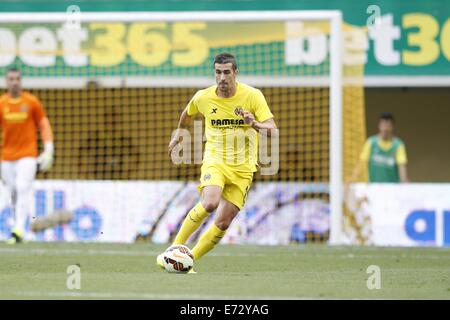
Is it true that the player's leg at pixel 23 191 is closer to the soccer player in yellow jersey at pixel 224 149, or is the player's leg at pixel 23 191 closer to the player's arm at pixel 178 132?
the player's arm at pixel 178 132

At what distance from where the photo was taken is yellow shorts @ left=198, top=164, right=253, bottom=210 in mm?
11688

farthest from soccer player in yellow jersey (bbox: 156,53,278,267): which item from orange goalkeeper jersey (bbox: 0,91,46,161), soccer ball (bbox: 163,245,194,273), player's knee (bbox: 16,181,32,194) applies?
orange goalkeeper jersey (bbox: 0,91,46,161)

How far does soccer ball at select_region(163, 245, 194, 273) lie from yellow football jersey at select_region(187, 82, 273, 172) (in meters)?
1.01

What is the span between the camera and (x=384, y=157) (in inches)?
766

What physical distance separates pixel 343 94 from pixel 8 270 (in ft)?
27.1

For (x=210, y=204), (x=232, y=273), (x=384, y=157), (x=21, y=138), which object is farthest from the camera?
(x=384, y=157)

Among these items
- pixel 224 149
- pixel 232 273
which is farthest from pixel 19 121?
pixel 232 273

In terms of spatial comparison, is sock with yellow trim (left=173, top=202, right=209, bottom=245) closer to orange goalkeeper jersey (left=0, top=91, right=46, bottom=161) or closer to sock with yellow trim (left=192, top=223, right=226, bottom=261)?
sock with yellow trim (left=192, top=223, right=226, bottom=261)

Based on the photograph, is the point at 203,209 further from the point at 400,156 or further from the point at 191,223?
the point at 400,156

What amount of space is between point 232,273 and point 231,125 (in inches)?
57.9

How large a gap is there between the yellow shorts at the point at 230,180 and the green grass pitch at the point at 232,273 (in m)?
0.75

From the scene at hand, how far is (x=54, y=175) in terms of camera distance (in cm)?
2158

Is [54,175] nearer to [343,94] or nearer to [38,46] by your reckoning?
[38,46]
